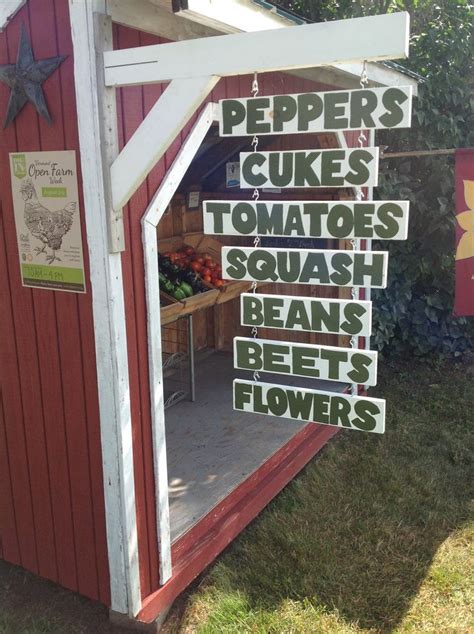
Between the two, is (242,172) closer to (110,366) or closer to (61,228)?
(61,228)

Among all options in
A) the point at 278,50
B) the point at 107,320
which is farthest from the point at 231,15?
the point at 107,320

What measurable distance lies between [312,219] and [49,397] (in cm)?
180

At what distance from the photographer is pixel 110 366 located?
316 centimetres

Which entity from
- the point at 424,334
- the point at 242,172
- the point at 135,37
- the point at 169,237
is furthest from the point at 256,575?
the point at 424,334

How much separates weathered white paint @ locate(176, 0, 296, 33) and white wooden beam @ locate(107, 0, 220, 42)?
10.3 inches

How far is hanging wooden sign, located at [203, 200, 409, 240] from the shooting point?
2750mm

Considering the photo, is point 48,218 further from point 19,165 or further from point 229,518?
point 229,518

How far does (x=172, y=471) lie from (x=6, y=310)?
6.22 ft

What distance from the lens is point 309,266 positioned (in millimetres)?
3041

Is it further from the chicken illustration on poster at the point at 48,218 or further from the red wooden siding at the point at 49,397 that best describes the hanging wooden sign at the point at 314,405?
the chicken illustration on poster at the point at 48,218

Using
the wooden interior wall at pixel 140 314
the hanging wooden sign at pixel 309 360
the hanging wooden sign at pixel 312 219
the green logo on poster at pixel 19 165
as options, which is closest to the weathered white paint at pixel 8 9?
the wooden interior wall at pixel 140 314

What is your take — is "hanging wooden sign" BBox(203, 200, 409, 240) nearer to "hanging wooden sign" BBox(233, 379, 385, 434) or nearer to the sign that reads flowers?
the sign that reads flowers

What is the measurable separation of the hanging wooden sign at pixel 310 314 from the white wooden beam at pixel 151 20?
4.60 feet

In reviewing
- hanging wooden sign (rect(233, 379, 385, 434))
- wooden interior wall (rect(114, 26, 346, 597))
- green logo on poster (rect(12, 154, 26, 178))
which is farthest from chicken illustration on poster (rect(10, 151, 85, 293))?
hanging wooden sign (rect(233, 379, 385, 434))
